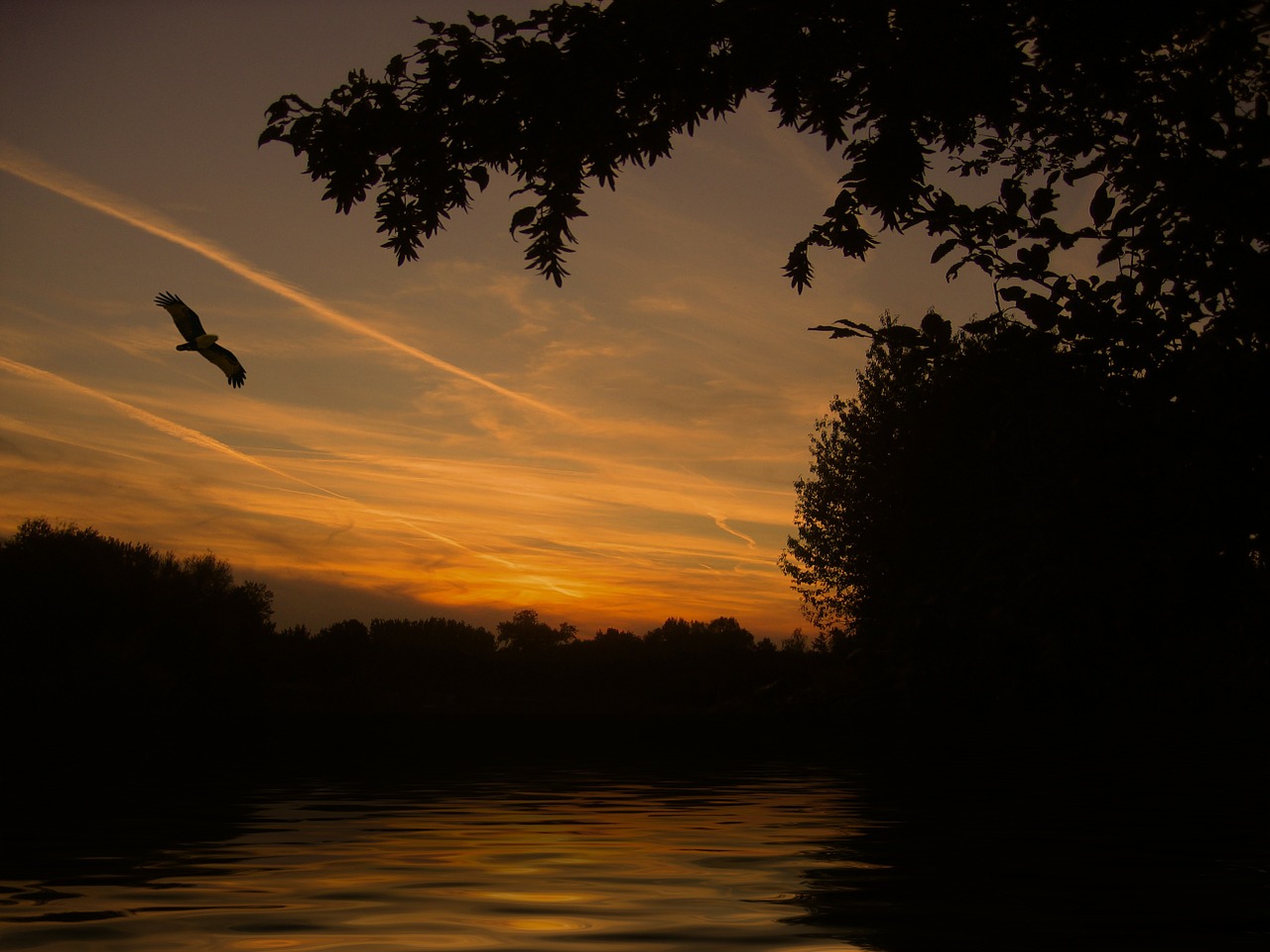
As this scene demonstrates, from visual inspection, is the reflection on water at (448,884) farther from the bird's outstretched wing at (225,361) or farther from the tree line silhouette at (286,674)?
the tree line silhouette at (286,674)

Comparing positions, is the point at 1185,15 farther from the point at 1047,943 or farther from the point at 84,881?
Answer: the point at 84,881

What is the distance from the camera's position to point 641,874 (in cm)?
839

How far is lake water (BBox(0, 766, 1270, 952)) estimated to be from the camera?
6035mm

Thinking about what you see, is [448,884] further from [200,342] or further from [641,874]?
[200,342]

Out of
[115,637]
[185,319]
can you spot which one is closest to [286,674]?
[115,637]

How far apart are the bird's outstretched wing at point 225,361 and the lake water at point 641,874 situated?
4324 millimetres

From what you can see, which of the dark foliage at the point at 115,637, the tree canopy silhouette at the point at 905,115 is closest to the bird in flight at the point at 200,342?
the tree canopy silhouette at the point at 905,115

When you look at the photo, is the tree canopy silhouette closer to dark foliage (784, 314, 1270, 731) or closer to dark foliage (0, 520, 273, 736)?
dark foliage (784, 314, 1270, 731)

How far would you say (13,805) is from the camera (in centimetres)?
1460

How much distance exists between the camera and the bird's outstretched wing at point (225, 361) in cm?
1122

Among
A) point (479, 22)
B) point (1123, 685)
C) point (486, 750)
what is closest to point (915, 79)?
point (479, 22)

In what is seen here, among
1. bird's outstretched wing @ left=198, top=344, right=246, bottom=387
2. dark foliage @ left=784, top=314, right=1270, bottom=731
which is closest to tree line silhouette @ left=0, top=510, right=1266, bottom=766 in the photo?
dark foliage @ left=784, top=314, right=1270, bottom=731

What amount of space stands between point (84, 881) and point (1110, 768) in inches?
748

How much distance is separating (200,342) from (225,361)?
329 millimetres
